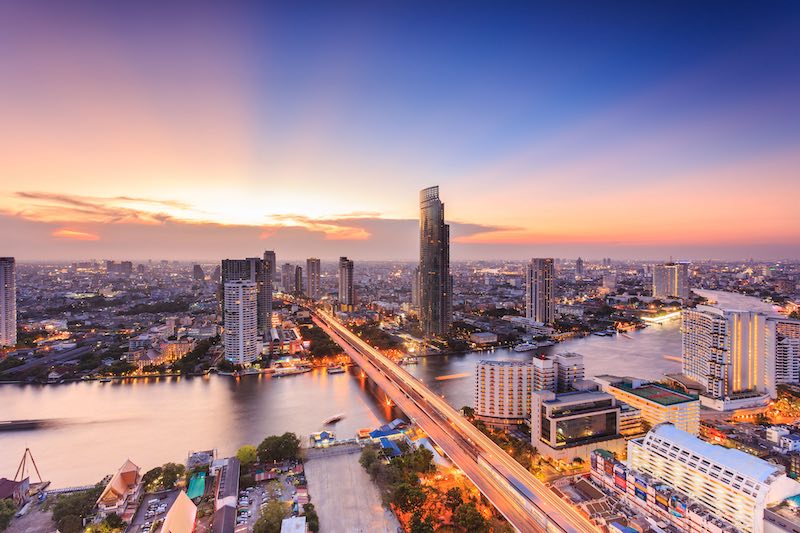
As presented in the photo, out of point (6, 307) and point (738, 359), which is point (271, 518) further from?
point (6, 307)

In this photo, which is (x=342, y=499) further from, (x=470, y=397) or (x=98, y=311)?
(x=98, y=311)

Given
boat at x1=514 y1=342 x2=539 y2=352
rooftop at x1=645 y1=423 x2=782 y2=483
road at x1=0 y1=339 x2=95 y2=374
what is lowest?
boat at x1=514 y1=342 x2=539 y2=352

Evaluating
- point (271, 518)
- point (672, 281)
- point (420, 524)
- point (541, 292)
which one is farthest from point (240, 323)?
point (672, 281)

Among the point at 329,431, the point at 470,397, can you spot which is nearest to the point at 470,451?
the point at 329,431

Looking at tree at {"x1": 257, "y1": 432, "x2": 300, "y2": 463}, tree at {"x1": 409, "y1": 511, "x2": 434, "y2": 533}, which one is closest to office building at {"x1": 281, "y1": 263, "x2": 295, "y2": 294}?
tree at {"x1": 257, "y1": 432, "x2": 300, "y2": 463}

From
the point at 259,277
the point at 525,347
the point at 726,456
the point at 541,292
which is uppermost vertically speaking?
the point at 259,277

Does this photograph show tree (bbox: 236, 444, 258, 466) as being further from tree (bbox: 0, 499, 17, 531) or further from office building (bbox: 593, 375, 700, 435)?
office building (bbox: 593, 375, 700, 435)
